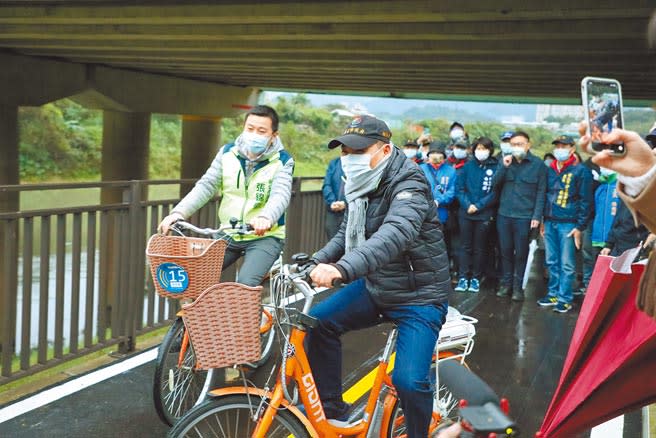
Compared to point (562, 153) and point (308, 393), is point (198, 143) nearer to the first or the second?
point (562, 153)

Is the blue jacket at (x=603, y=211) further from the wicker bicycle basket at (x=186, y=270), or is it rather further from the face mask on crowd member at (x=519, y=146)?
the wicker bicycle basket at (x=186, y=270)

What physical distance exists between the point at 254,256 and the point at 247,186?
0.51m

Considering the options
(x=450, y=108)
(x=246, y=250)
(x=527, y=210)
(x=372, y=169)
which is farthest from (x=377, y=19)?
(x=450, y=108)

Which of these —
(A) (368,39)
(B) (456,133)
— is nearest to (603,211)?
(B) (456,133)

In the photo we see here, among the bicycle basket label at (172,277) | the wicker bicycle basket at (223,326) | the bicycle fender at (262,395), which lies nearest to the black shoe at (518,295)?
the bicycle basket label at (172,277)

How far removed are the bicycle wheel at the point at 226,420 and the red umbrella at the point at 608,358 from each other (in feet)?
3.82

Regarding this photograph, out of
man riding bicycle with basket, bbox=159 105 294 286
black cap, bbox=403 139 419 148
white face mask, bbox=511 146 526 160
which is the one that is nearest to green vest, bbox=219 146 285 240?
man riding bicycle with basket, bbox=159 105 294 286

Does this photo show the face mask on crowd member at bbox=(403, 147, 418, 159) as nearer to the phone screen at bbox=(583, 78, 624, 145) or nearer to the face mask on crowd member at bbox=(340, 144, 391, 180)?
the face mask on crowd member at bbox=(340, 144, 391, 180)

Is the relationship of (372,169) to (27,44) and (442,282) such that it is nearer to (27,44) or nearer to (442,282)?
(442,282)

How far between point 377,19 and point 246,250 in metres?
6.97

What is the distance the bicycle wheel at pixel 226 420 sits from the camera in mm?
3031

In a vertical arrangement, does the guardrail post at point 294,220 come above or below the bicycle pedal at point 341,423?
above

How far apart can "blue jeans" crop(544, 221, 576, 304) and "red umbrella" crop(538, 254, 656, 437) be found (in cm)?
574

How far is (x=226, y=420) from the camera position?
3145 mm
